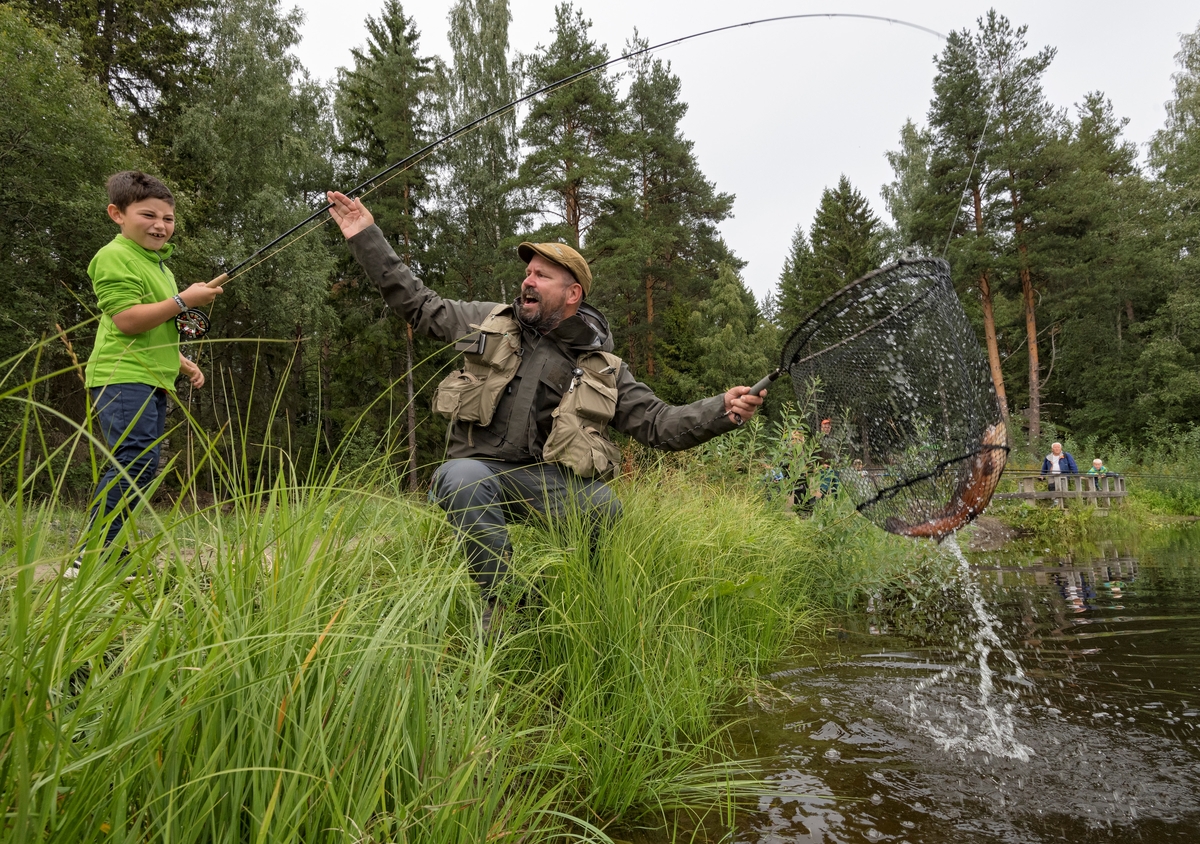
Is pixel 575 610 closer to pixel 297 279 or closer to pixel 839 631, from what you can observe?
pixel 839 631

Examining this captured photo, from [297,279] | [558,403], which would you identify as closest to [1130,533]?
[558,403]

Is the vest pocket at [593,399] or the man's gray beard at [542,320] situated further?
the man's gray beard at [542,320]

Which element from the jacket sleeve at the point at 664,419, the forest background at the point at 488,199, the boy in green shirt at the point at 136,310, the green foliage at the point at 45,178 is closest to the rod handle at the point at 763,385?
the jacket sleeve at the point at 664,419

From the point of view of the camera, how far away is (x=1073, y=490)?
46.7 feet

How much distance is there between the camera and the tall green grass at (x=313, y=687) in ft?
3.42

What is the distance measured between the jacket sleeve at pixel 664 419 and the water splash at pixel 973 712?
1537 mm

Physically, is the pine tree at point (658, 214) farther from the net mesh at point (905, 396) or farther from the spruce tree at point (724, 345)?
the net mesh at point (905, 396)

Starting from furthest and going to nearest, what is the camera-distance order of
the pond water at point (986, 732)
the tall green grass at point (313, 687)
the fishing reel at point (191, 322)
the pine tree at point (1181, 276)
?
the pine tree at point (1181, 276) → the fishing reel at point (191, 322) → the pond water at point (986, 732) → the tall green grass at point (313, 687)

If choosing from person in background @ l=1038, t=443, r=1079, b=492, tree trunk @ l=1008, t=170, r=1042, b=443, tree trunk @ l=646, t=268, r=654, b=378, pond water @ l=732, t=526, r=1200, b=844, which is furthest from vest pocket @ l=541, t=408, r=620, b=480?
tree trunk @ l=1008, t=170, r=1042, b=443

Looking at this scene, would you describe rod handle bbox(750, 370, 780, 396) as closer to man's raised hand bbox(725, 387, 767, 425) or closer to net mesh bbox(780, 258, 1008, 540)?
man's raised hand bbox(725, 387, 767, 425)

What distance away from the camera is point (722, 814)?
7.09 feet

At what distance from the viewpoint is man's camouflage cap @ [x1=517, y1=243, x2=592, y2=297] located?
126 inches

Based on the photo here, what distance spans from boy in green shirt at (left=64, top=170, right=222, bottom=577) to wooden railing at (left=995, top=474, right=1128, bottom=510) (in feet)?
46.3

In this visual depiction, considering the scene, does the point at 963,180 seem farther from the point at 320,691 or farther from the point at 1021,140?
the point at 320,691
